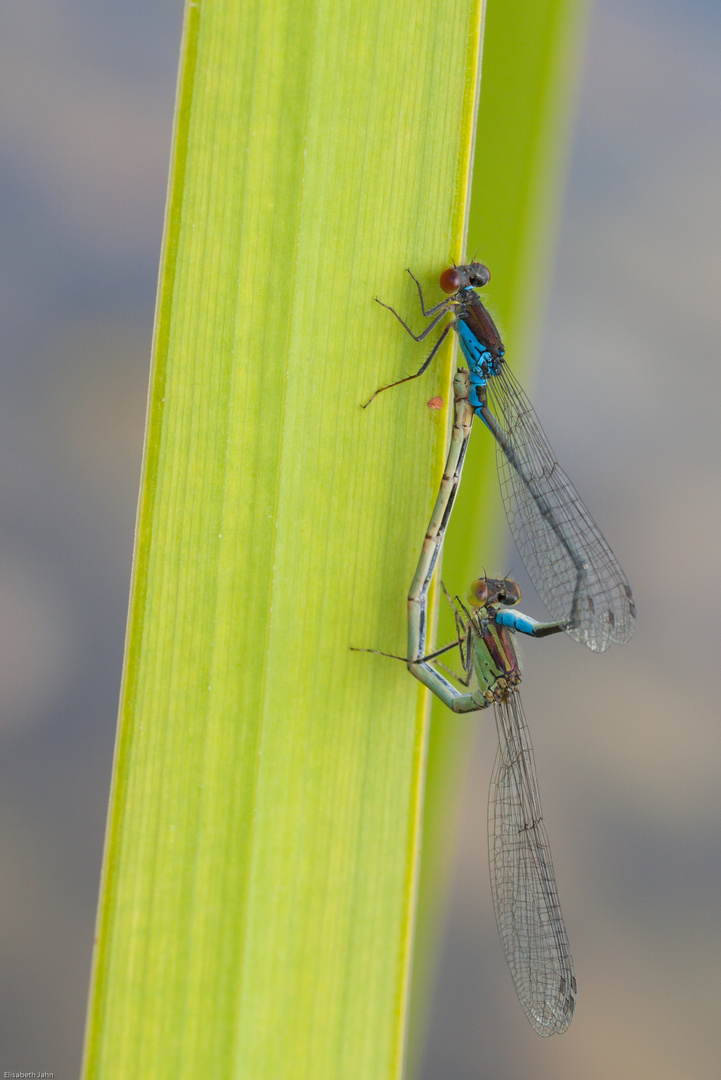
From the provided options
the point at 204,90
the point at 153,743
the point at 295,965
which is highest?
the point at 204,90

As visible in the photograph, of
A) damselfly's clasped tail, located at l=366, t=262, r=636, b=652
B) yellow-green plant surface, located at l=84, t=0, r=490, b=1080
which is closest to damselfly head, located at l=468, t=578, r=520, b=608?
damselfly's clasped tail, located at l=366, t=262, r=636, b=652

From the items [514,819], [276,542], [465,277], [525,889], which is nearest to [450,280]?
[465,277]

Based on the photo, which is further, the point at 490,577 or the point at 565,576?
the point at 565,576

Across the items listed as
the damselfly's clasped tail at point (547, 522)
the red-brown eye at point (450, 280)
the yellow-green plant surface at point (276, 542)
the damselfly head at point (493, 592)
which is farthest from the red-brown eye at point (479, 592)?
the red-brown eye at point (450, 280)

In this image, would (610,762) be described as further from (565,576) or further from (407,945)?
(407,945)

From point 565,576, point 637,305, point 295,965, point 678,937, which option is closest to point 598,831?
point 678,937

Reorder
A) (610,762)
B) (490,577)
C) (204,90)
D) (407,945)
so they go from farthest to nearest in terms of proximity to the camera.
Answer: (610,762)
(490,577)
(407,945)
(204,90)

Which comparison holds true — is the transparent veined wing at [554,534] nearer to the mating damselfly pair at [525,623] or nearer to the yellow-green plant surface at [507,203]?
the mating damselfly pair at [525,623]

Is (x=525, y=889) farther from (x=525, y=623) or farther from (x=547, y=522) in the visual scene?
(x=547, y=522)

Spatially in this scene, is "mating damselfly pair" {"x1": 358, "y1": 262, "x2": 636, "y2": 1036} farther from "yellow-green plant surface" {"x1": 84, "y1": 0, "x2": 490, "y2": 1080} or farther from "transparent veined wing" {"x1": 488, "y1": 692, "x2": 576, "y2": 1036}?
"yellow-green plant surface" {"x1": 84, "y1": 0, "x2": 490, "y2": 1080}
